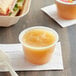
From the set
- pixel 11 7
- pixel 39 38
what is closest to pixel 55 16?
pixel 11 7

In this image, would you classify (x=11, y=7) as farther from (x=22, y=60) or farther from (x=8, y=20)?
(x=22, y=60)

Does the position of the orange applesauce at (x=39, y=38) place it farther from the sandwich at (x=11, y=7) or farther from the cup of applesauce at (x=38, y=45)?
the sandwich at (x=11, y=7)

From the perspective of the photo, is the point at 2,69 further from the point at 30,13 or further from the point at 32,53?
the point at 30,13

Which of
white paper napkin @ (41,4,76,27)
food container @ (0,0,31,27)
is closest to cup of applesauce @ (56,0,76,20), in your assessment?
white paper napkin @ (41,4,76,27)

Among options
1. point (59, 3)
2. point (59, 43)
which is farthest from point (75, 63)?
point (59, 3)

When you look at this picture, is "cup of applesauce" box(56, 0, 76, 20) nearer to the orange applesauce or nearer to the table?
the table
